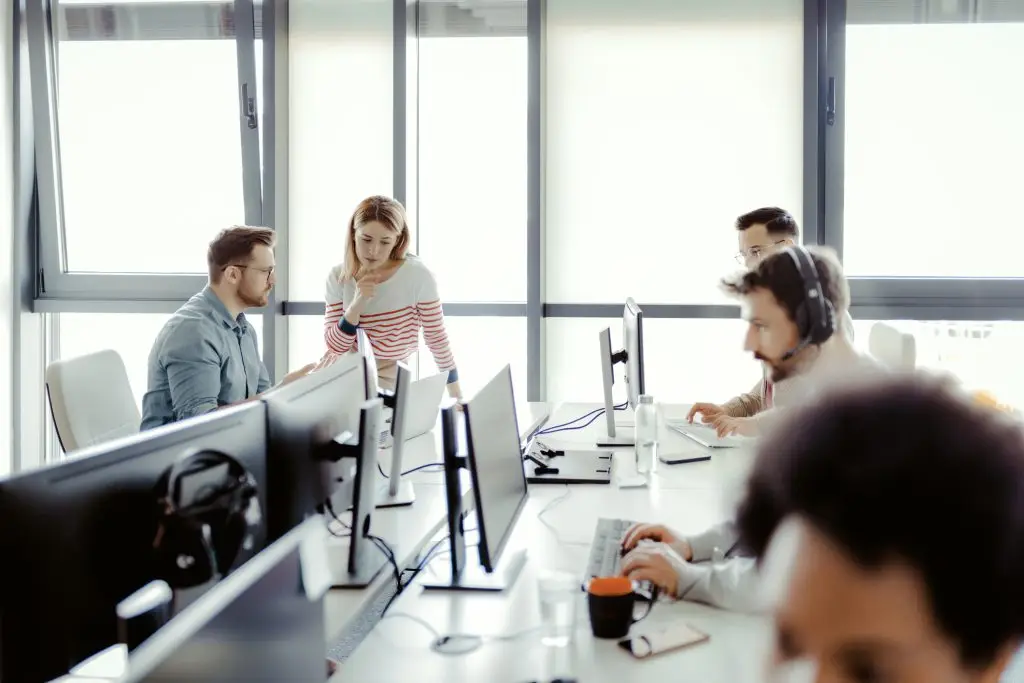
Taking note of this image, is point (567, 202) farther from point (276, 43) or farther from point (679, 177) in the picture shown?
point (276, 43)

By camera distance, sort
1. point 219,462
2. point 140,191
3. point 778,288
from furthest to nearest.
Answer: point 140,191, point 778,288, point 219,462

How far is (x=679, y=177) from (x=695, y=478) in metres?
2.14

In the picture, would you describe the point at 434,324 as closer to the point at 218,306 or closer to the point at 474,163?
the point at 218,306

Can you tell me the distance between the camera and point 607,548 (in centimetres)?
168

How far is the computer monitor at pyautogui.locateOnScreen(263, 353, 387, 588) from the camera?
4.91ft

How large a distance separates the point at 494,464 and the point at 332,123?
3090 millimetres

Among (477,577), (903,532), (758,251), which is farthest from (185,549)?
(758,251)

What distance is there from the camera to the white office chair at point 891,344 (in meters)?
2.53

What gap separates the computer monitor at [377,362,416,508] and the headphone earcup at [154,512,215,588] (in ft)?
2.29

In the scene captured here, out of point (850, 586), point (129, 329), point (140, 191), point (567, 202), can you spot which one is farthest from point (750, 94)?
point (850, 586)

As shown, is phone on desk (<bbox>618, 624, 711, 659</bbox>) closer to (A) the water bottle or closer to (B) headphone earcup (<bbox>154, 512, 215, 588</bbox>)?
(B) headphone earcup (<bbox>154, 512, 215, 588</bbox>)

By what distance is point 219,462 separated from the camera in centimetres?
119

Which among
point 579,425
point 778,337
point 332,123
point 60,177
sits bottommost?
point 579,425

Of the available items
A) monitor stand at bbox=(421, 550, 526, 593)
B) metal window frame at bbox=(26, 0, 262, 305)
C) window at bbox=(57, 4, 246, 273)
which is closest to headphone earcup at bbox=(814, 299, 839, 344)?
monitor stand at bbox=(421, 550, 526, 593)
